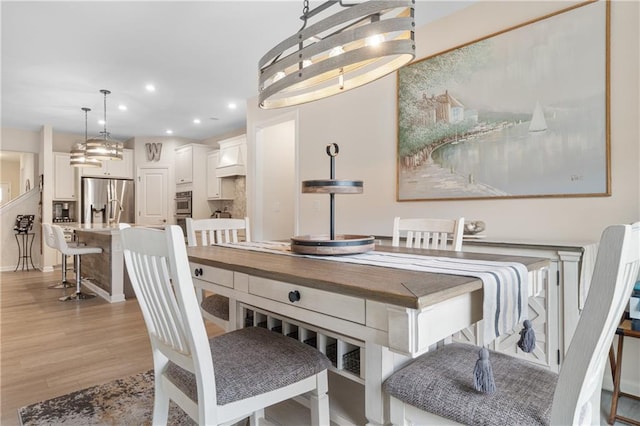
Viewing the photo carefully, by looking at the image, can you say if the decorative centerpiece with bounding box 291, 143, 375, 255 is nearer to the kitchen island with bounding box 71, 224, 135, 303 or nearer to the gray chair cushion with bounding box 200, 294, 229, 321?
the gray chair cushion with bounding box 200, 294, 229, 321

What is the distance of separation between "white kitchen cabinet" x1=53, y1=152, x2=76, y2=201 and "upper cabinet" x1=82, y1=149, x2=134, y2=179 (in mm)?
300

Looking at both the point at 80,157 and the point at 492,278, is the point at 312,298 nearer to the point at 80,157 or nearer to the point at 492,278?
the point at 492,278

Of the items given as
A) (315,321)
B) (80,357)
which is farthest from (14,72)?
(315,321)

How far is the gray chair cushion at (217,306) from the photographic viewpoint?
2.04 meters

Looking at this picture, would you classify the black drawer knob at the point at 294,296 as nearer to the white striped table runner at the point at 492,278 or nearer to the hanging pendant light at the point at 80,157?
the white striped table runner at the point at 492,278

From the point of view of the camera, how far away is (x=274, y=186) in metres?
4.96

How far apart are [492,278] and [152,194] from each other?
7.24 metres

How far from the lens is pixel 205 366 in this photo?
107cm

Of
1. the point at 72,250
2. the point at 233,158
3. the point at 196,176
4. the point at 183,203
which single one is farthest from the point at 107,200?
the point at 72,250

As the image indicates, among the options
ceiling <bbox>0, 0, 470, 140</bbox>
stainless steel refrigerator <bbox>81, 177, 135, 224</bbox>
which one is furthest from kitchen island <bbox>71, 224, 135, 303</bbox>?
stainless steel refrigerator <bbox>81, 177, 135, 224</bbox>

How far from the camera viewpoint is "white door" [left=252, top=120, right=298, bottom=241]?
15.9 ft

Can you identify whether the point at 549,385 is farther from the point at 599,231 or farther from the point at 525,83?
the point at 525,83

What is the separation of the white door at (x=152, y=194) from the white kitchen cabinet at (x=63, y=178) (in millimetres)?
1112

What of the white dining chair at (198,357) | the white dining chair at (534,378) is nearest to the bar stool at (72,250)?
the white dining chair at (198,357)
